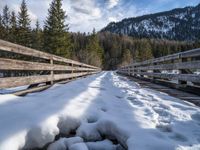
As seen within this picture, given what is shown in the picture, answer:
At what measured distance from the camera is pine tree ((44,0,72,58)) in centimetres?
2611

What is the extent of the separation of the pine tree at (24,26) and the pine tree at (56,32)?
5866 millimetres

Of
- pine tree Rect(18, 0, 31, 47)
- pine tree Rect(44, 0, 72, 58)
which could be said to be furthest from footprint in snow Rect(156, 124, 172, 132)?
pine tree Rect(18, 0, 31, 47)

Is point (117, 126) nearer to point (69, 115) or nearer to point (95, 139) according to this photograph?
point (95, 139)

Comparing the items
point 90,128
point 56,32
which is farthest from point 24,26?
point 90,128

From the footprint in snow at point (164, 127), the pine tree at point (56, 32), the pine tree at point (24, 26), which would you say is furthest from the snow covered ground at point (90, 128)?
the pine tree at point (24, 26)

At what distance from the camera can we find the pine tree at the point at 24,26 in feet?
102

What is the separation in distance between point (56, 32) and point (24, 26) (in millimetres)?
A: 7929

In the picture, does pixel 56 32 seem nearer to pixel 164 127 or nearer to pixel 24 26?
pixel 24 26

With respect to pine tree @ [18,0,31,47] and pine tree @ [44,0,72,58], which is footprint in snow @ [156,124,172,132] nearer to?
pine tree @ [44,0,72,58]

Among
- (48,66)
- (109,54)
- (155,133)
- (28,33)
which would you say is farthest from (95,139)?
(109,54)

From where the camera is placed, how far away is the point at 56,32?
26578 mm

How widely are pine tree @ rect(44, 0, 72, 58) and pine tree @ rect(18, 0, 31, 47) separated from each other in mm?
5866

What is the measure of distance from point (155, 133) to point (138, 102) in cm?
162

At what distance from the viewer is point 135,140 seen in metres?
1.84
